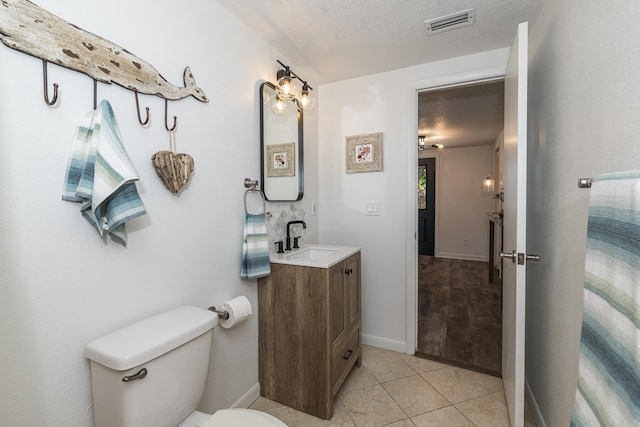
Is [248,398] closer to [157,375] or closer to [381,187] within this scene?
[157,375]

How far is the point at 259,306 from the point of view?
5.95 ft

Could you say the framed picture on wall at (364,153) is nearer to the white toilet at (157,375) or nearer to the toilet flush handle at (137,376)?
the white toilet at (157,375)

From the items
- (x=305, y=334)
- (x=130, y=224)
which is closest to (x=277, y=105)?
(x=130, y=224)

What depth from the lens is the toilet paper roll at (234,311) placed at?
1.44 metres

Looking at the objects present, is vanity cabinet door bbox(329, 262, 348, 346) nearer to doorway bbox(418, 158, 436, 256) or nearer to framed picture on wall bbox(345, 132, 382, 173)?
framed picture on wall bbox(345, 132, 382, 173)

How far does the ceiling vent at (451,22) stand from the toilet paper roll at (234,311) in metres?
1.90

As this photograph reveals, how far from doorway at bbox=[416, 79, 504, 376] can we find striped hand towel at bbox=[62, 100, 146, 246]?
2175 mm

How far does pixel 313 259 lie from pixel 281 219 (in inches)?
16.9

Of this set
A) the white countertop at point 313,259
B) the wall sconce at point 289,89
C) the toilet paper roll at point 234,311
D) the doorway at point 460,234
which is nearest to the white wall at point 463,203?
A: the doorway at point 460,234

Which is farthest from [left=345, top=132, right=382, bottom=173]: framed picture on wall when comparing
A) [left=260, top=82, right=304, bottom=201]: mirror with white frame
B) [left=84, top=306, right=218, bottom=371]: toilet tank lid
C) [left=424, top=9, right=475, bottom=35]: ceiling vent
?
[left=84, top=306, right=218, bottom=371]: toilet tank lid

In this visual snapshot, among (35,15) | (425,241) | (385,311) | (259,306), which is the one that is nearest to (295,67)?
(35,15)

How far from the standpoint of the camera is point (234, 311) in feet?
4.73

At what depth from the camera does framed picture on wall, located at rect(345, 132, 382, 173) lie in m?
2.36

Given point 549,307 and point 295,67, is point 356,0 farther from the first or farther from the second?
point 549,307
